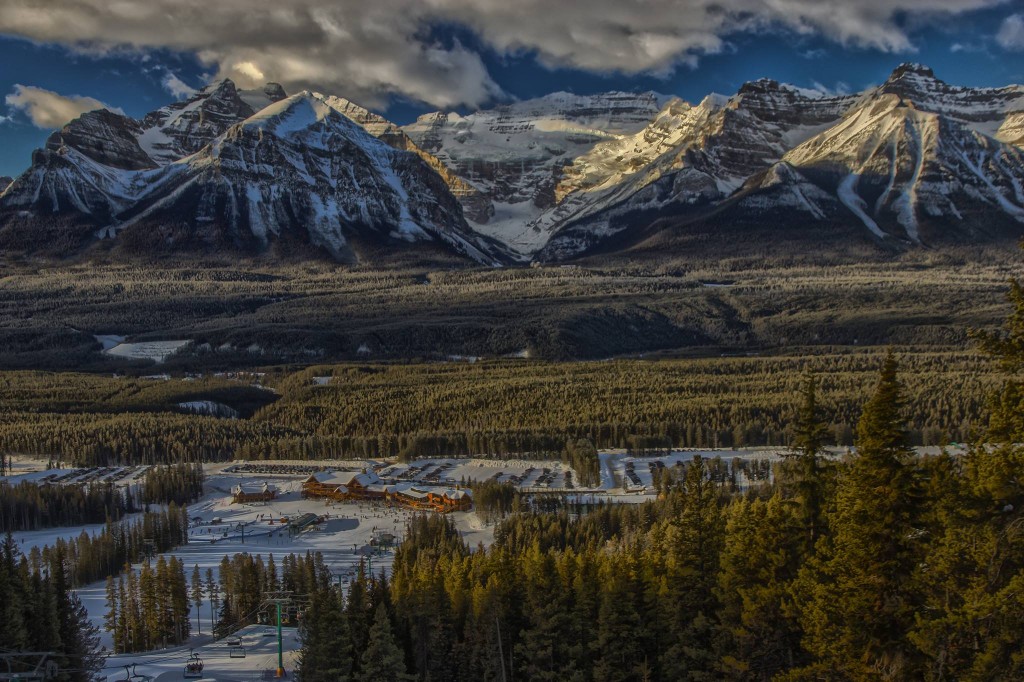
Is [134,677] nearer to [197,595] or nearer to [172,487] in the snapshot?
[197,595]

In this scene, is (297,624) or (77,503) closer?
(297,624)

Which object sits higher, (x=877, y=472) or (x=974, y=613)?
(x=877, y=472)

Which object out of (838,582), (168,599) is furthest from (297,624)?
(838,582)

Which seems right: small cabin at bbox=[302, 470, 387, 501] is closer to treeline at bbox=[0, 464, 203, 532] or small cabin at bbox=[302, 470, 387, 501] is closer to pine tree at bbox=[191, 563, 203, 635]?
treeline at bbox=[0, 464, 203, 532]

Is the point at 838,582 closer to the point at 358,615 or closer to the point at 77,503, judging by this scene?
the point at 358,615

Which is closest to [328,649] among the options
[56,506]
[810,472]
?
[810,472]

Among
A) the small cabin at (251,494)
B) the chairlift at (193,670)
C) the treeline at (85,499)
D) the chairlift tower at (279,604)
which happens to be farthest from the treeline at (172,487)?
the chairlift at (193,670)

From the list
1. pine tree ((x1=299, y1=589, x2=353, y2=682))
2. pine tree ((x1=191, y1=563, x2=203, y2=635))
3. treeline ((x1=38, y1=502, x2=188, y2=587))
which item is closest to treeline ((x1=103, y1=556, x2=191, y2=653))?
pine tree ((x1=191, y1=563, x2=203, y2=635))
